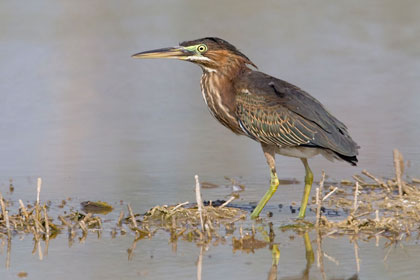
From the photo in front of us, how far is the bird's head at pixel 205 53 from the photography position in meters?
9.12

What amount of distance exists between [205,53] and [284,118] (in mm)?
1033

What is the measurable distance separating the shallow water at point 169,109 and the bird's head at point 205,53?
1.25 m

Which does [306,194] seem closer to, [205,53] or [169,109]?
[205,53]

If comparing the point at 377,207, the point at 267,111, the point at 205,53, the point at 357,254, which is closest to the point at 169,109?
the point at 205,53

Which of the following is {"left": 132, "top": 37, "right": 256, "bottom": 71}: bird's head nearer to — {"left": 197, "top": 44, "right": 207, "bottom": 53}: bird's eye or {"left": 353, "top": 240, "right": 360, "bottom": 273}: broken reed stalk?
{"left": 197, "top": 44, "right": 207, "bottom": 53}: bird's eye

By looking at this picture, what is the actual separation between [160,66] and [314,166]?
5928mm

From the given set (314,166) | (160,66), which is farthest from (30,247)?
(160,66)

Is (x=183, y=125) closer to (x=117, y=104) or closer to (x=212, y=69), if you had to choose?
(x=117, y=104)

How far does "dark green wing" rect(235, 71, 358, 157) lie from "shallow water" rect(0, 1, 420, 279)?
0.73 metres

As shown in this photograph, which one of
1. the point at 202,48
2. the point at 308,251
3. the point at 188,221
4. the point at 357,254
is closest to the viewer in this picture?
the point at 357,254

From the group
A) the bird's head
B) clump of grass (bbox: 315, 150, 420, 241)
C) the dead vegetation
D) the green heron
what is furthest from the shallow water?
the bird's head

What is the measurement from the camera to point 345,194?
925cm

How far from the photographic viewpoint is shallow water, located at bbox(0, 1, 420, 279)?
718 centimetres

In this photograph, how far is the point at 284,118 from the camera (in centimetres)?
866
